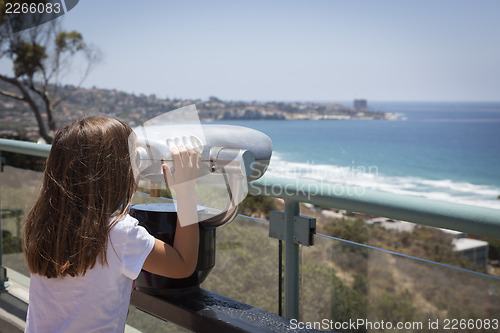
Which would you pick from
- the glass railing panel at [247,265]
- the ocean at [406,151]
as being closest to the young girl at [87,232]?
the glass railing panel at [247,265]

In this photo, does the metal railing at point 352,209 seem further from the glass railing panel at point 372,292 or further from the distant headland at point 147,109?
the distant headland at point 147,109

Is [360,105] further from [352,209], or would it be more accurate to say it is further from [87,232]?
[87,232]

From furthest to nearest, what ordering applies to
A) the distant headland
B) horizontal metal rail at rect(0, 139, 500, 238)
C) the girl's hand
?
the distant headland
the girl's hand
horizontal metal rail at rect(0, 139, 500, 238)

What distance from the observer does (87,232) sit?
52.7 inches

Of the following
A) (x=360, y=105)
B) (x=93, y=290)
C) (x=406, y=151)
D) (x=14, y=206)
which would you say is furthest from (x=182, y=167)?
(x=360, y=105)

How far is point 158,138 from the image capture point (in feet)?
4.49

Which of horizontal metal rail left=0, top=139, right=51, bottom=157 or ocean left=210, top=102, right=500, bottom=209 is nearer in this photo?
horizontal metal rail left=0, top=139, right=51, bottom=157

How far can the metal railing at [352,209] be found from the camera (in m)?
1.13

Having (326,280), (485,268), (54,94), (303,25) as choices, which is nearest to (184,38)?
(303,25)

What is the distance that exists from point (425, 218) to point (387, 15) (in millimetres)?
64464

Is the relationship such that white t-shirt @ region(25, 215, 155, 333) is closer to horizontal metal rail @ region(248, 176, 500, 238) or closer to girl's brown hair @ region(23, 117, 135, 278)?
girl's brown hair @ region(23, 117, 135, 278)

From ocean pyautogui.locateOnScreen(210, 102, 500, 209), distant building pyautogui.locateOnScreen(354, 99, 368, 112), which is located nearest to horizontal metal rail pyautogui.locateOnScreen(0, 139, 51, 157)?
ocean pyautogui.locateOnScreen(210, 102, 500, 209)

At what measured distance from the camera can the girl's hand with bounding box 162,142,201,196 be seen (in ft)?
4.38

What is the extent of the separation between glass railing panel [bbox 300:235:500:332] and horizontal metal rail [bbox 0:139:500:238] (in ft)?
0.58
